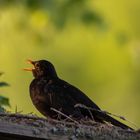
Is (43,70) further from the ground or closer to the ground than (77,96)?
further from the ground

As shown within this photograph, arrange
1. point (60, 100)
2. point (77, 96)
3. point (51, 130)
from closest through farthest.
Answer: point (51, 130) < point (60, 100) < point (77, 96)

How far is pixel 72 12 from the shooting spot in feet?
31.4

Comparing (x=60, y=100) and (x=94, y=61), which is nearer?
(x=60, y=100)

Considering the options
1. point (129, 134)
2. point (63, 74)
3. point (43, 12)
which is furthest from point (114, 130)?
point (63, 74)

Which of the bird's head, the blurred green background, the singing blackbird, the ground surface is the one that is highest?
the blurred green background

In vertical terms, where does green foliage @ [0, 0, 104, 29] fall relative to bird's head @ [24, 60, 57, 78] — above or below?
above

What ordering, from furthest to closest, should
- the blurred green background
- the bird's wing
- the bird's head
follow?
the blurred green background
the bird's head
the bird's wing

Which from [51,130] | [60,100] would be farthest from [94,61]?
[51,130]

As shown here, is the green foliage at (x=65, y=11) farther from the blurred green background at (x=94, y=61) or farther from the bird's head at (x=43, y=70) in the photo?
the blurred green background at (x=94, y=61)

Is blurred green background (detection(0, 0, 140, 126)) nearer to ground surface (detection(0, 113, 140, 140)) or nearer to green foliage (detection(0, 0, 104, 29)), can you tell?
green foliage (detection(0, 0, 104, 29))

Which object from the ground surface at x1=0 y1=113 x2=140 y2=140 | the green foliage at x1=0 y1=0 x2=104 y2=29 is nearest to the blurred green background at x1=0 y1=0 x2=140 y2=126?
the green foliage at x1=0 y1=0 x2=104 y2=29

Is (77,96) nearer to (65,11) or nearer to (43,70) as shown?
(43,70)

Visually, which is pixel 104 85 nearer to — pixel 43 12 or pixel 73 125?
pixel 43 12

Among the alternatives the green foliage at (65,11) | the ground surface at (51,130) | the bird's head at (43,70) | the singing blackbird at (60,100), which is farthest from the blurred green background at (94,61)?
the ground surface at (51,130)
